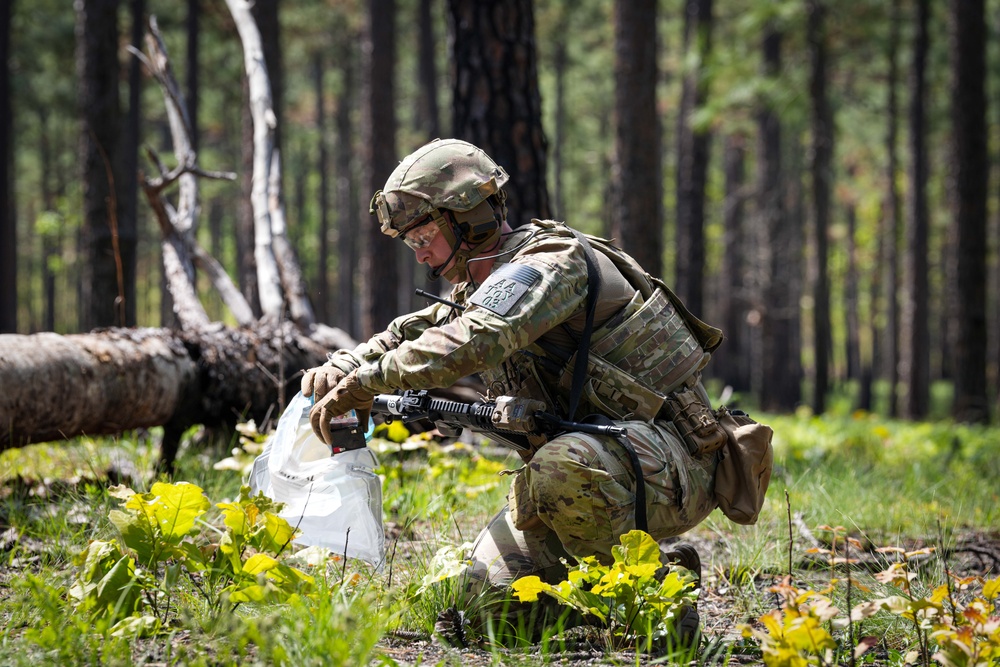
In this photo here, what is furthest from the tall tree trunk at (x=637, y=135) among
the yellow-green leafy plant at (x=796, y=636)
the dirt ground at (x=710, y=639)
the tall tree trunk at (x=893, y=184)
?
the tall tree trunk at (x=893, y=184)

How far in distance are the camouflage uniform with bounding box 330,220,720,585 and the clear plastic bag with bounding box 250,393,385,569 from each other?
333 mm

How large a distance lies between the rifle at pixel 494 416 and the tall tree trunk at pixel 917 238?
13585 mm

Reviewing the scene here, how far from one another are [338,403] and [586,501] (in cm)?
87

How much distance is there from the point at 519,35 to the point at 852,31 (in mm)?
15128

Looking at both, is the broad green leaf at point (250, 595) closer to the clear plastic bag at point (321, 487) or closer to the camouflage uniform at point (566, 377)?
the clear plastic bag at point (321, 487)

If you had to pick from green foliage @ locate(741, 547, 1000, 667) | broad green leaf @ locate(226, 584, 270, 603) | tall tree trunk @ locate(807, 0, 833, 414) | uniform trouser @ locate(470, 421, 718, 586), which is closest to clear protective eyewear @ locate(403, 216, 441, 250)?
uniform trouser @ locate(470, 421, 718, 586)

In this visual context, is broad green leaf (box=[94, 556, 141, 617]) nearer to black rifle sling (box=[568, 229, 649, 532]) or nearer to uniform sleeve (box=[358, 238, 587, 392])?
uniform sleeve (box=[358, 238, 587, 392])

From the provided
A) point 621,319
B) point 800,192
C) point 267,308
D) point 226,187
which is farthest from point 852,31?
point 226,187

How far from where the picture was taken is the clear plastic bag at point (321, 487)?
299cm

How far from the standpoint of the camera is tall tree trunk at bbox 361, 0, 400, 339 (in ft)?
38.6

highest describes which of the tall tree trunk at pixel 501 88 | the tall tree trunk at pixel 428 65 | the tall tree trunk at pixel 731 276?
the tall tree trunk at pixel 428 65

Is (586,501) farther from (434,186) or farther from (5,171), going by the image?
(5,171)

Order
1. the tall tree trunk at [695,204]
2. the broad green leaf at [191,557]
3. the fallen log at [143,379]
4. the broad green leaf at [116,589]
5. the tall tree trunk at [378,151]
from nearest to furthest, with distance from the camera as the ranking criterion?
the broad green leaf at [116,589] → the broad green leaf at [191,557] → the fallen log at [143,379] → the tall tree trunk at [378,151] → the tall tree trunk at [695,204]

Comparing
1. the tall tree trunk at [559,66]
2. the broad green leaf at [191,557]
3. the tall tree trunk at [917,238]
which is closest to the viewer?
the broad green leaf at [191,557]
